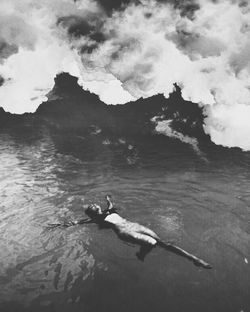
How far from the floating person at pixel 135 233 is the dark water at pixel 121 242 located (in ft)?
2.08

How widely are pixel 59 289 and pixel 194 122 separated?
1728cm

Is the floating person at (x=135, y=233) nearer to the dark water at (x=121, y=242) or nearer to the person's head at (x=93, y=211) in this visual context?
the person's head at (x=93, y=211)

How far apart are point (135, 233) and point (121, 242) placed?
146 centimetres

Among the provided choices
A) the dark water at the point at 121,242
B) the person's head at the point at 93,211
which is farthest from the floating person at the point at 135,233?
the dark water at the point at 121,242

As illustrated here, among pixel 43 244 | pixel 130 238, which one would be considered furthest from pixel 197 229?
pixel 43 244

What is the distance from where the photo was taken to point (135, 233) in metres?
6.23

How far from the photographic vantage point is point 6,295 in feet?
18.3

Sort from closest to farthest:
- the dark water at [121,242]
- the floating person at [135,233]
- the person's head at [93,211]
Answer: the floating person at [135,233] → the dark water at [121,242] → the person's head at [93,211]

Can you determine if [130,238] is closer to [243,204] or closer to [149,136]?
[243,204]

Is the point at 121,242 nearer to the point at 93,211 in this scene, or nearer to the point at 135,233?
the point at 93,211

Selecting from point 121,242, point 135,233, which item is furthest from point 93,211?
point 135,233

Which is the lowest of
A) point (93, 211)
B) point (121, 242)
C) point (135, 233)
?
point (121, 242)

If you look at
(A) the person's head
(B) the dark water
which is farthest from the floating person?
(B) the dark water

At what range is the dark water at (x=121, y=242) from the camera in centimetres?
559
